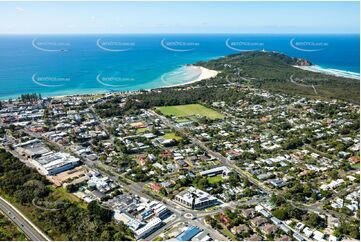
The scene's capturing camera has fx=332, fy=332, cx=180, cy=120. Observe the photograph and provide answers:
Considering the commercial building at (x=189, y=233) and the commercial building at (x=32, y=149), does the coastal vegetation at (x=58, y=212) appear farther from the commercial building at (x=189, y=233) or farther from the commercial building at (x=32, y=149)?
the commercial building at (x=32, y=149)

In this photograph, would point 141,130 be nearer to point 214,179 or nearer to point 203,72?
Answer: point 214,179


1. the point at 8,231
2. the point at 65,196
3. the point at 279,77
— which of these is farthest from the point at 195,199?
the point at 279,77

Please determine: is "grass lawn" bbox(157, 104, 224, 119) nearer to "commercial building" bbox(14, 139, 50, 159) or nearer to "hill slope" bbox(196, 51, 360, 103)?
"hill slope" bbox(196, 51, 360, 103)

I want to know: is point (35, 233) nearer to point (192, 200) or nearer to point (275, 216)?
point (192, 200)

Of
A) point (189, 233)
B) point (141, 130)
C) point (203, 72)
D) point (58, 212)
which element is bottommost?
point (203, 72)

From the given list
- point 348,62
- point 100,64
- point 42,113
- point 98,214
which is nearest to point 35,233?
point 98,214

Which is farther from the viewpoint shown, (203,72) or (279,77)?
(203,72)

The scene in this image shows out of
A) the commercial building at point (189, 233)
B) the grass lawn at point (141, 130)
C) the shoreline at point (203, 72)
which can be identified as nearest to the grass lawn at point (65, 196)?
the commercial building at point (189, 233)
